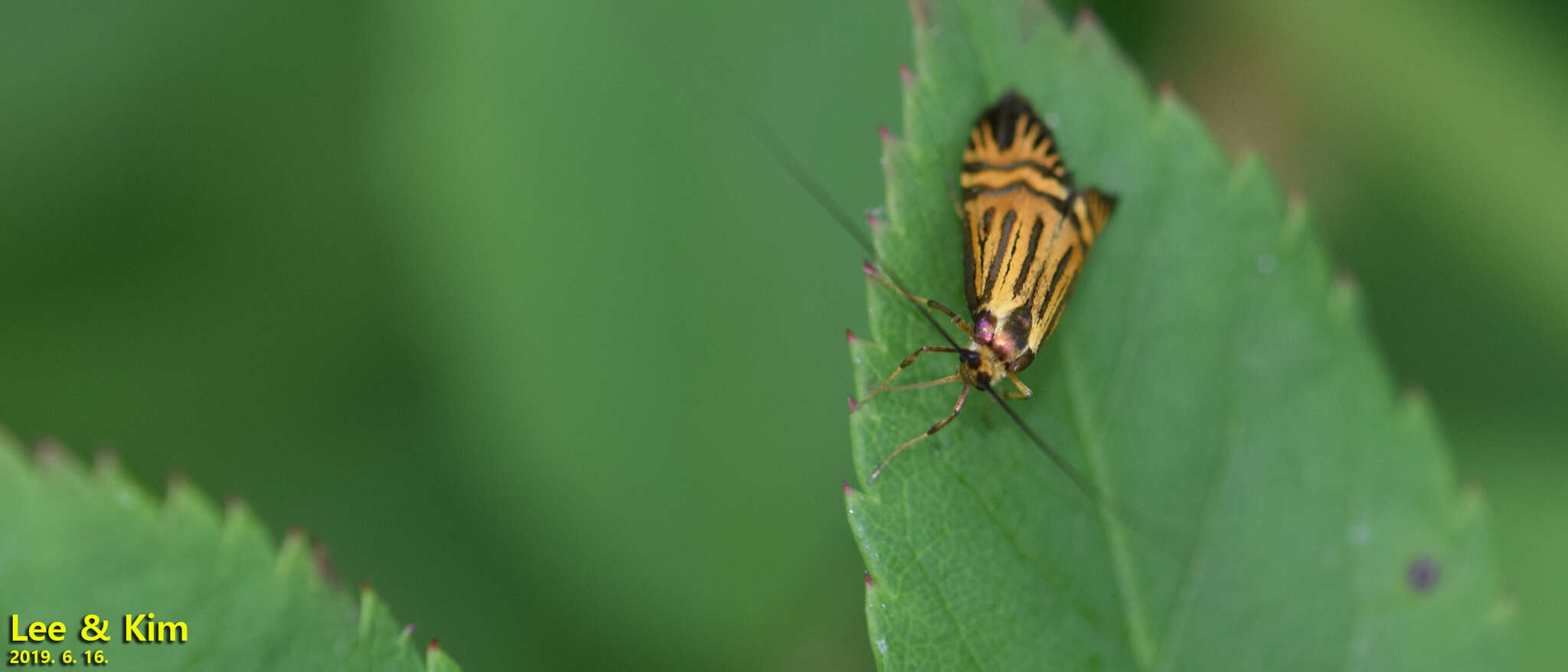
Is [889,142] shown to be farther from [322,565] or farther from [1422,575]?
[1422,575]

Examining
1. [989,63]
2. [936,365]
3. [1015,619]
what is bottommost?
[1015,619]

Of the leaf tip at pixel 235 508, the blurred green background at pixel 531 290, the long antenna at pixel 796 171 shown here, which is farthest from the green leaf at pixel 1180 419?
the leaf tip at pixel 235 508

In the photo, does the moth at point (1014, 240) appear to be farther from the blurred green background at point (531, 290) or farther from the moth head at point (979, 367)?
the blurred green background at point (531, 290)

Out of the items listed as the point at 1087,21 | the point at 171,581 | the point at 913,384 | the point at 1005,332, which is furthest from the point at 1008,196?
the point at 171,581

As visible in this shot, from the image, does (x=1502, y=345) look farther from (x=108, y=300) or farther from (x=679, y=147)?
(x=108, y=300)

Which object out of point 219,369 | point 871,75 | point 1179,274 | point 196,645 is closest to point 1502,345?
point 1179,274
